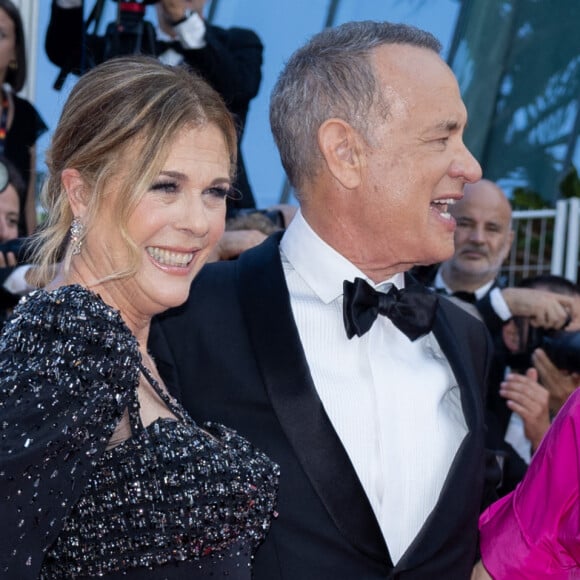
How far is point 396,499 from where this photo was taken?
221 cm

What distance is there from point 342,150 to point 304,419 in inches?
25.7

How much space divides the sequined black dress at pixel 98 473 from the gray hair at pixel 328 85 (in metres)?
0.80

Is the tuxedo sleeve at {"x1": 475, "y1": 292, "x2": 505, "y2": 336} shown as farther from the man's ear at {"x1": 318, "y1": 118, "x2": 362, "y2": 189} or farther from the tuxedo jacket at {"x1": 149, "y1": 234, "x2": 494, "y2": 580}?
the man's ear at {"x1": 318, "y1": 118, "x2": 362, "y2": 189}

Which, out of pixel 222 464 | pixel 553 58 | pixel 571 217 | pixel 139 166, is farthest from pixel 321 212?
pixel 553 58

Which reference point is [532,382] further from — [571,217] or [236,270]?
[571,217]

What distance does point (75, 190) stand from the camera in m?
2.03

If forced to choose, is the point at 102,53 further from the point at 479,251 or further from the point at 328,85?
the point at 328,85

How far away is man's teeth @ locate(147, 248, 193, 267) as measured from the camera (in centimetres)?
203

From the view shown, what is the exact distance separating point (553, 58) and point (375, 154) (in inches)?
301

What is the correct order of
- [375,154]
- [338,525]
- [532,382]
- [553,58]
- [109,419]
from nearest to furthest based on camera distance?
[109,419], [338,525], [375,154], [532,382], [553,58]

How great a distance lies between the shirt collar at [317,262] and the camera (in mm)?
2361

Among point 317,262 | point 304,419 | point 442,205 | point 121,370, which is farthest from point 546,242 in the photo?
point 121,370

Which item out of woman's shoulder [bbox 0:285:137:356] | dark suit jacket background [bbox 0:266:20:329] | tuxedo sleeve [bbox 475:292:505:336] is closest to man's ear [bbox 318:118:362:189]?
woman's shoulder [bbox 0:285:137:356]

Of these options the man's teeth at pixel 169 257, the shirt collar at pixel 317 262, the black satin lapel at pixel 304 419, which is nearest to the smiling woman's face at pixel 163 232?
the man's teeth at pixel 169 257
